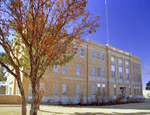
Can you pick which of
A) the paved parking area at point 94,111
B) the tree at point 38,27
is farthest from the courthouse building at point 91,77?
the tree at point 38,27

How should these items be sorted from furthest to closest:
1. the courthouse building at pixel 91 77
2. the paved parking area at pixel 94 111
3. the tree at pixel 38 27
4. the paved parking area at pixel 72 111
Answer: the courthouse building at pixel 91 77, the paved parking area at pixel 94 111, the paved parking area at pixel 72 111, the tree at pixel 38 27

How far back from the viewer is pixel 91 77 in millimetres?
33719

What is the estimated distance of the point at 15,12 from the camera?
8953 millimetres

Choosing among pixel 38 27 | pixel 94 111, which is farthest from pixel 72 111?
pixel 38 27

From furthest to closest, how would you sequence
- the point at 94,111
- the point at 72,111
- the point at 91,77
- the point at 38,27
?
the point at 91,77 < the point at 94,111 < the point at 72,111 < the point at 38,27

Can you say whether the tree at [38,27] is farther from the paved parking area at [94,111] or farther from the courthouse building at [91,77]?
the courthouse building at [91,77]

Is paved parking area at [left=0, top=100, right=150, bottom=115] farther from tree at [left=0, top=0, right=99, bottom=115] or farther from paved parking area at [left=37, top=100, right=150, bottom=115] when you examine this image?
tree at [left=0, top=0, right=99, bottom=115]

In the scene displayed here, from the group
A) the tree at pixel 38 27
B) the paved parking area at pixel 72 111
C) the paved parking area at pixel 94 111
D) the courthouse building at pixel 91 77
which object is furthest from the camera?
the courthouse building at pixel 91 77

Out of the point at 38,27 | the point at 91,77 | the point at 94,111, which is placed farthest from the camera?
the point at 91,77

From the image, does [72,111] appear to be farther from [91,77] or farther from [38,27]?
[91,77]

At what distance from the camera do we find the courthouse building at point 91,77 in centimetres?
2692

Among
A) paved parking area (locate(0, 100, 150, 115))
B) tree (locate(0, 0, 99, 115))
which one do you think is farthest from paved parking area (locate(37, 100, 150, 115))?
tree (locate(0, 0, 99, 115))

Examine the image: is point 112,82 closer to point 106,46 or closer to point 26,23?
point 106,46

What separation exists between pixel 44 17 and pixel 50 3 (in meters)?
0.95
